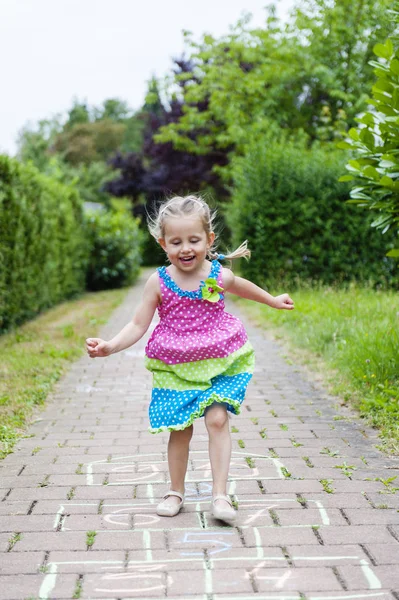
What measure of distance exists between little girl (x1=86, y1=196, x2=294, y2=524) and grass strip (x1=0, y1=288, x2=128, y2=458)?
1.54m

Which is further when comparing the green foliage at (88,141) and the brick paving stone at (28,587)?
the green foliage at (88,141)

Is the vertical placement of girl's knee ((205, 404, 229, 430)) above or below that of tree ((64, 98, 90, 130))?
above

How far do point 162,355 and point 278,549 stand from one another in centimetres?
103

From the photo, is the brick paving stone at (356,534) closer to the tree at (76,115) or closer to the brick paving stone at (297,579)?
the brick paving stone at (297,579)

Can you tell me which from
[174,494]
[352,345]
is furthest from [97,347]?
[352,345]

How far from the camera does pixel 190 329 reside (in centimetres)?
354

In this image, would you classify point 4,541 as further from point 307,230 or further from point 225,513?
point 307,230

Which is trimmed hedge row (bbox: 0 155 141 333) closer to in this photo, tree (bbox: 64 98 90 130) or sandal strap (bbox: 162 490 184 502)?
sandal strap (bbox: 162 490 184 502)

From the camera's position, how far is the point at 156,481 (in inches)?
159

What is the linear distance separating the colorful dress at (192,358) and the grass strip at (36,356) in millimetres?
1561

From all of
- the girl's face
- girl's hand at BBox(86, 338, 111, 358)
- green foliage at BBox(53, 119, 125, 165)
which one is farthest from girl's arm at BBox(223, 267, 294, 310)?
green foliage at BBox(53, 119, 125, 165)

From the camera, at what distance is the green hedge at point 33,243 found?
10.2m

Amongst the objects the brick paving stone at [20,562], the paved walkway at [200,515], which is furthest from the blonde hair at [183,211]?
the brick paving stone at [20,562]

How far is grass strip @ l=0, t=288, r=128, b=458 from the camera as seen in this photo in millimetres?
5505
